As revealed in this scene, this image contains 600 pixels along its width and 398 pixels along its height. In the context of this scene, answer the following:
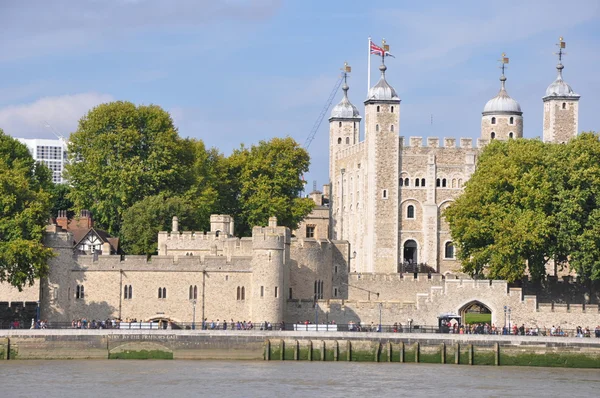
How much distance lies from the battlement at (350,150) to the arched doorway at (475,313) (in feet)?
75.9

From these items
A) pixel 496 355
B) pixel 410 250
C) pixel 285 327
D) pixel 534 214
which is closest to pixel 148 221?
pixel 285 327

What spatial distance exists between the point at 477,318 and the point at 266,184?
76.2 ft

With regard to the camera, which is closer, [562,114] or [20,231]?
[20,231]

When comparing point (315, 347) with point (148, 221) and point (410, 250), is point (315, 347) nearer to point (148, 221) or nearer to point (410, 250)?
point (148, 221)

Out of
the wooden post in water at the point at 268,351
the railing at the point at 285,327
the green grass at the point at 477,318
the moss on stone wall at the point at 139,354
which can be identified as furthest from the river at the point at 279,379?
the green grass at the point at 477,318

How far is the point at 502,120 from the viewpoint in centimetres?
10356

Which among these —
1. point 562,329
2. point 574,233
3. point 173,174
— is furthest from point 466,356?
point 173,174

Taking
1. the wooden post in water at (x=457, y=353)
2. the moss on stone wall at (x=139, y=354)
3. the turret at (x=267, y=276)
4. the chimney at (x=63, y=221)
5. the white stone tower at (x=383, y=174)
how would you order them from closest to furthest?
the wooden post in water at (x=457, y=353), the moss on stone wall at (x=139, y=354), the turret at (x=267, y=276), the chimney at (x=63, y=221), the white stone tower at (x=383, y=174)

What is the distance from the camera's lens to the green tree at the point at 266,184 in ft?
327

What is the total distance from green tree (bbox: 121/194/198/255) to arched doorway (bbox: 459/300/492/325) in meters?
16.5

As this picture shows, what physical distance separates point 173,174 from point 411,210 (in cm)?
1619

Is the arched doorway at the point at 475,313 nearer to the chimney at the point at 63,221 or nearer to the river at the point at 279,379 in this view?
the river at the point at 279,379

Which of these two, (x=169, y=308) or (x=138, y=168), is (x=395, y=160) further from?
(x=169, y=308)

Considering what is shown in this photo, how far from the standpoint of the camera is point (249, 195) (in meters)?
101
